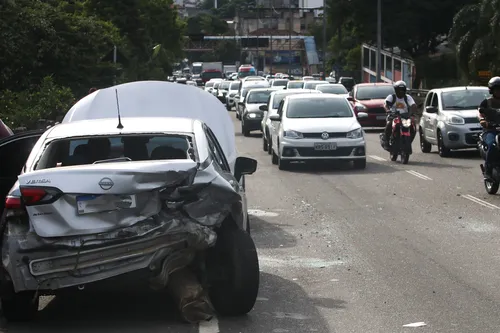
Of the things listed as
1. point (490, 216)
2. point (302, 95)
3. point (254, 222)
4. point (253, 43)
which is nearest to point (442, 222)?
point (490, 216)

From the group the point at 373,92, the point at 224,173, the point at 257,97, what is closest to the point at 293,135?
the point at 224,173

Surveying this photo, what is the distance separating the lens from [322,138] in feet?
75.4

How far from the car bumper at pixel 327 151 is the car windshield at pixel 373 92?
53.1ft

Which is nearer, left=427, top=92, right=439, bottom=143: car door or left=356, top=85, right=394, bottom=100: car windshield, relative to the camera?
left=427, top=92, right=439, bottom=143: car door

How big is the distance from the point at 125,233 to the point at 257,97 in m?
32.4

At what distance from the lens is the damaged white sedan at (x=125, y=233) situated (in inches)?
307

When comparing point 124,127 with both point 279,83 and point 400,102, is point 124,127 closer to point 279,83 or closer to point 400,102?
point 400,102

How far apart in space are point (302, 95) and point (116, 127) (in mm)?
16292

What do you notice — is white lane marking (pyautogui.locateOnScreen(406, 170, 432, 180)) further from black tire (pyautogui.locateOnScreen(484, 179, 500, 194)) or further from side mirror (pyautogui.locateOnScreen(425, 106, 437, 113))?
side mirror (pyautogui.locateOnScreen(425, 106, 437, 113))

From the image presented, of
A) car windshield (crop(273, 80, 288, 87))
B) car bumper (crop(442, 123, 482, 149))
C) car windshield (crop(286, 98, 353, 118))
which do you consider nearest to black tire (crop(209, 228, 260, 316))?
car windshield (crop(286, 98, 353, 118))

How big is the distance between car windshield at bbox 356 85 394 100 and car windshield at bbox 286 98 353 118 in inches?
565

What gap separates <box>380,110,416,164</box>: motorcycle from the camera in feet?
78.9

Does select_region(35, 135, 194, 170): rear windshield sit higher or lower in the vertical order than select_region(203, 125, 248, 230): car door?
higher

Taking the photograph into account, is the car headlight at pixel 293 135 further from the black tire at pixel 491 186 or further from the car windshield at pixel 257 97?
the car windshield at pixel 257 97
